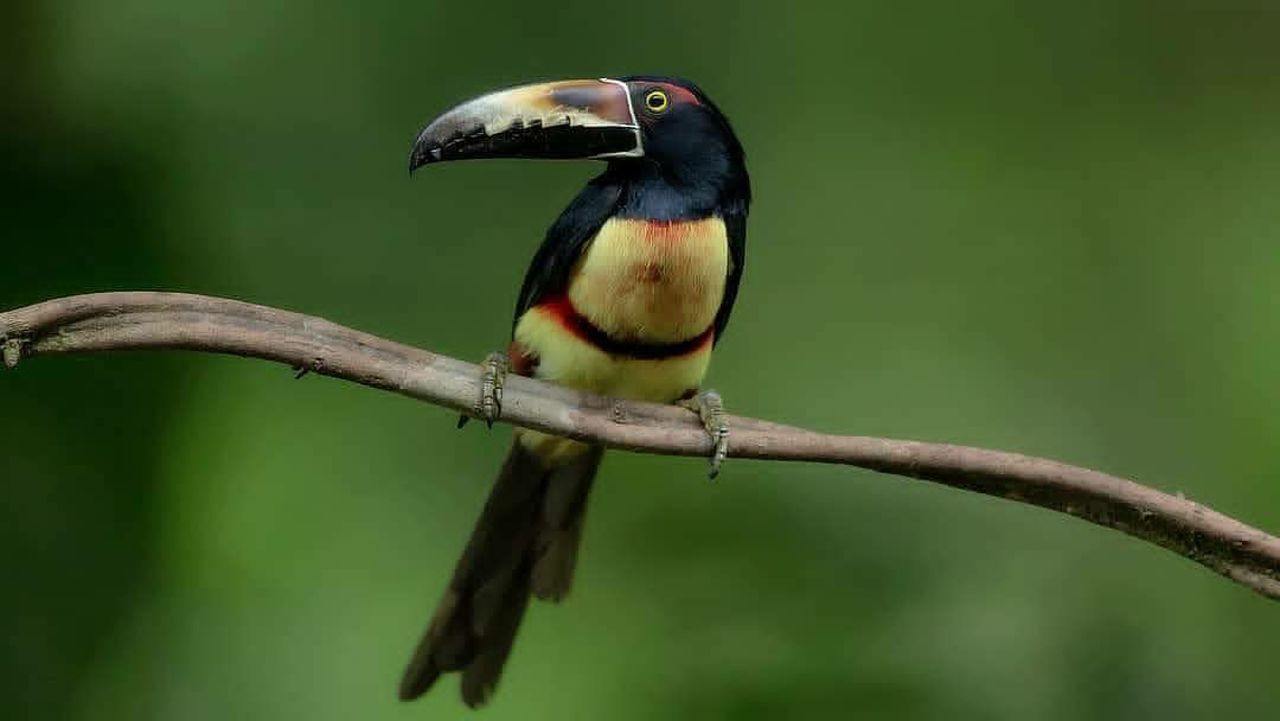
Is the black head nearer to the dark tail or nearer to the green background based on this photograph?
the dark tail

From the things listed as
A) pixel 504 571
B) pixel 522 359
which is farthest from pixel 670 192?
pixel 504 571

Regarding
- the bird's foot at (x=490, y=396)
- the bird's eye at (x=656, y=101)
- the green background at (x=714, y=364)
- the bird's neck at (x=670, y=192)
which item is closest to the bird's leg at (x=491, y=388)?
the bird's foot at (x=490, y=396)

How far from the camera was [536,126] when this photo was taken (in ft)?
4.82

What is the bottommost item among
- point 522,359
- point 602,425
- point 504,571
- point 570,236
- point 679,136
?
point 504,571

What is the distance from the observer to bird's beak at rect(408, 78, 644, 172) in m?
1.46

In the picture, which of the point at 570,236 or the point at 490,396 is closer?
the point at 490,396

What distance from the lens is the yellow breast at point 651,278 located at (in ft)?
4.96

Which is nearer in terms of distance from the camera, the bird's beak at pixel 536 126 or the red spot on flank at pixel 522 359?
the bird's beak at pixel 536 126

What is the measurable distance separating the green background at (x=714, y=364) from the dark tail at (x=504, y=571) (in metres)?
0.39

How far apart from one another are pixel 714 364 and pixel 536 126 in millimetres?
924

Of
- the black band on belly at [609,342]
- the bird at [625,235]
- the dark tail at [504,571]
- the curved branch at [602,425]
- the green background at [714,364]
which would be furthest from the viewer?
the green background at [714,364]

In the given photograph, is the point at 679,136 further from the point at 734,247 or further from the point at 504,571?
the point at 504,571

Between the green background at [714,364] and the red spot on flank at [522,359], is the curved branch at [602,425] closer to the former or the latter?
the red spot on flank at [522,359]

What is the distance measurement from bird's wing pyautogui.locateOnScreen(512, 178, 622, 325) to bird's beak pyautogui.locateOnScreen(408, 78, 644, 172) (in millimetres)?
63
